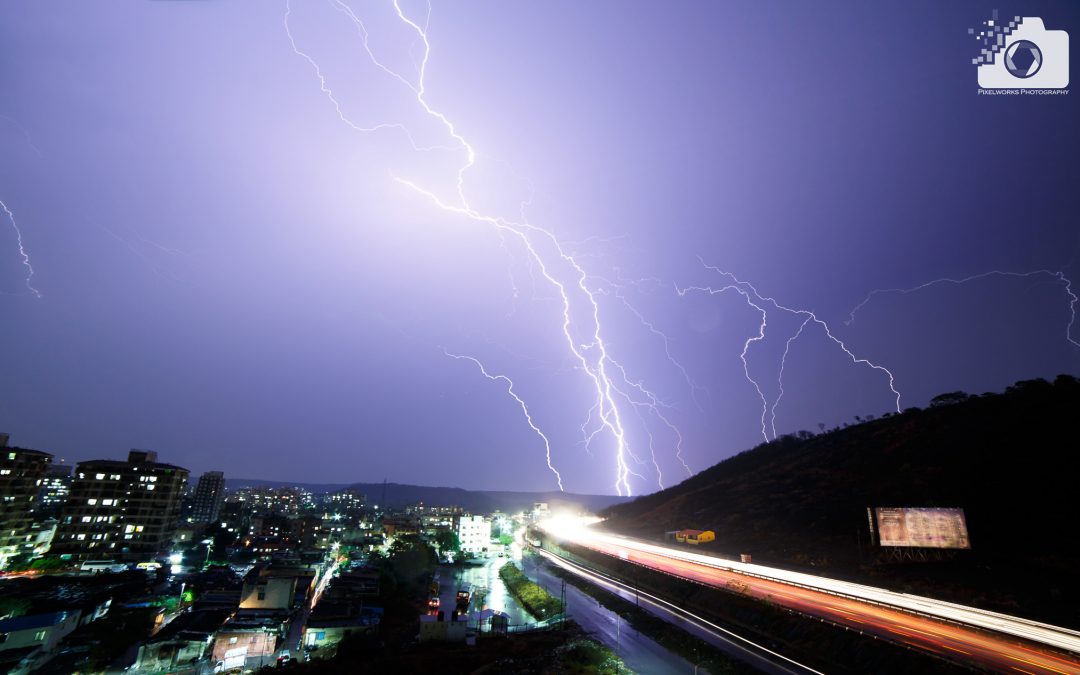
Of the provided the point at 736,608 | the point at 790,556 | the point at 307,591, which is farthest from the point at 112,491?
the point at 790,556

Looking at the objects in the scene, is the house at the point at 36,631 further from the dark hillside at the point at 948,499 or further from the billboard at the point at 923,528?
the billboard at the point at 923,528

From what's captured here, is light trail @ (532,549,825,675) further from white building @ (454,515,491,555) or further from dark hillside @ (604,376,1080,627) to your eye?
white building @ (454,515,491,555)

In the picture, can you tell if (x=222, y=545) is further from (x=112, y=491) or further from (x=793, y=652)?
(x=793, y=652)

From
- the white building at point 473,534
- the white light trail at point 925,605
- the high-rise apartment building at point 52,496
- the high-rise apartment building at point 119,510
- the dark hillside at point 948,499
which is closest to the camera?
the white light trail at point 925,605

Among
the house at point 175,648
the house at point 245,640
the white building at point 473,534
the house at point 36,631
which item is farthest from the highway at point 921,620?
the white building at point 473,534

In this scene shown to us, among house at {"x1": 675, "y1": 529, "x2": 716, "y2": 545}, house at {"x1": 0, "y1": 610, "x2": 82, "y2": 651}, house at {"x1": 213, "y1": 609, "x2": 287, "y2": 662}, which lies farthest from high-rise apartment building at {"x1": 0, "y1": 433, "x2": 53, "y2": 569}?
house at {"x1": 675, "y1": 529, "x2": 716, "y2": 545}
